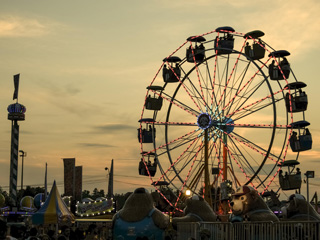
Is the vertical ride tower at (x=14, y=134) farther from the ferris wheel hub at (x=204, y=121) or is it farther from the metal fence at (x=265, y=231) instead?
the metal fence at (x=265, y=231)

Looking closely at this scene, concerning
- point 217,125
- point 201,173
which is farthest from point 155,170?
point 217,125

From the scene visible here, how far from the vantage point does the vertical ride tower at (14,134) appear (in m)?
61.0

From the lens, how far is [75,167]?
222 ft

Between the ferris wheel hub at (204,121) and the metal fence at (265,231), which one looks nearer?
the metal fence at (265,231)

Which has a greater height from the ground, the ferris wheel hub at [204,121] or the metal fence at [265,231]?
the ferris wheel hub at [204,121]

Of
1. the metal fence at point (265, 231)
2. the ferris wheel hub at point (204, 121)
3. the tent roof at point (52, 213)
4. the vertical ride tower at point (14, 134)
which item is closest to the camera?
the metal fence at point (265, 231)

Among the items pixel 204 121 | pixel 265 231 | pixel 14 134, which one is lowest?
pixel 265 231

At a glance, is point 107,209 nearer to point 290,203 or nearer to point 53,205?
point 53,205

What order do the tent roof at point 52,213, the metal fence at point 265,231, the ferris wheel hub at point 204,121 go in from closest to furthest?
the metal fence at point 265,231 < the tent roof at point 52,213 < the ferris wheel hub at point 204,121

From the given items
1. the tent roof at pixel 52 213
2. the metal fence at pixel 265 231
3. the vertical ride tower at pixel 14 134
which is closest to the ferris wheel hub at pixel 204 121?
the tent roof at pixel 52 213

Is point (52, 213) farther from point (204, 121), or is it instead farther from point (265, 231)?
point (265, 231)

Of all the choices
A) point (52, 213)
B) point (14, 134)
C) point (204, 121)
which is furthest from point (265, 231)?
point (14, 134)

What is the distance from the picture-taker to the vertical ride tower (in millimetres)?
61031

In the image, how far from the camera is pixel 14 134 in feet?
205
